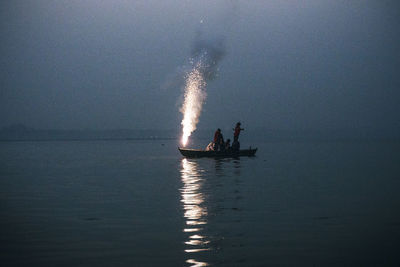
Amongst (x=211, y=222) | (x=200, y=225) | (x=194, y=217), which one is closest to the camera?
(x=200, y=225)

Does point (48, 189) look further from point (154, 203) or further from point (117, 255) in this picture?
point (117, 255)

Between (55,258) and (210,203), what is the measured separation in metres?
10.4

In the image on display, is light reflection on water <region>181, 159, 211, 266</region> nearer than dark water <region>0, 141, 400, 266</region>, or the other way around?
dark water <region>0, 141, 400, 266</region>

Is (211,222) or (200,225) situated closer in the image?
(200,225)

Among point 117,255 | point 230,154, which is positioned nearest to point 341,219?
point 117,255

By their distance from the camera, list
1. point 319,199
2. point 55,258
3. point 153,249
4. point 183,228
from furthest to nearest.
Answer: point 319,199 → point 183,228 → point 153,249 → point 55,258

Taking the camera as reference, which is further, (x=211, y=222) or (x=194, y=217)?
(x=194, y=217)

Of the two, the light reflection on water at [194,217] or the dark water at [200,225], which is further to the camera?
the light reflection on water at [194,217]

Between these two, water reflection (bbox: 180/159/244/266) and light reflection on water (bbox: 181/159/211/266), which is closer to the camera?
water reflection (bbox: 180/159/244/266)

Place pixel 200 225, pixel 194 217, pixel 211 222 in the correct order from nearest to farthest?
pixel 200 225
pixel 211 222
pixel 194 217

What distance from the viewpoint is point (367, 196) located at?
25344 millimetres

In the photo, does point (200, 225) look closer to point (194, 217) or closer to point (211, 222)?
point (211, 222)

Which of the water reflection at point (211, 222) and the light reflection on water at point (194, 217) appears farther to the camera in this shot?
the light reflection on water at point (194, 217)

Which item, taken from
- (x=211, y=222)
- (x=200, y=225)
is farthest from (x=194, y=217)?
(x=200, y=225)
